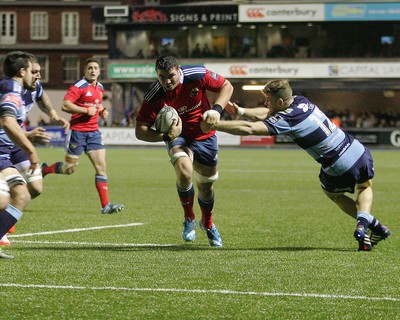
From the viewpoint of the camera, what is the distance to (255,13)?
62.3 metres

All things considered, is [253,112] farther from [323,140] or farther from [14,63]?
[14,63]

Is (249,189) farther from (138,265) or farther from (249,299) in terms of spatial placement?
(249,299)

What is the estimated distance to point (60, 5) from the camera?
87.1 metres

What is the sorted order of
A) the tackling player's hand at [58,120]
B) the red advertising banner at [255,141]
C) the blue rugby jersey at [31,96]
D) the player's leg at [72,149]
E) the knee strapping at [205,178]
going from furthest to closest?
the red advertising banner at [255,141]
the player's leg at [72,149]
the tackling player's hand at [58,120]
the blue rugby jersey at [31,96]
the knee strapping at [205,178]

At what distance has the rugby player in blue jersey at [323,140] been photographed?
31.5 feet

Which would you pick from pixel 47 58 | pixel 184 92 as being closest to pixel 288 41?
pixel 47 58

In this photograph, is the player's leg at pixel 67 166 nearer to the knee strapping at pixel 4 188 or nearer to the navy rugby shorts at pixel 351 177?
the navy rugby shorts at pixel 351 177

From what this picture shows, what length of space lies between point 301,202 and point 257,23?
46074mm

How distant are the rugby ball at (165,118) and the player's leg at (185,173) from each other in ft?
2.07

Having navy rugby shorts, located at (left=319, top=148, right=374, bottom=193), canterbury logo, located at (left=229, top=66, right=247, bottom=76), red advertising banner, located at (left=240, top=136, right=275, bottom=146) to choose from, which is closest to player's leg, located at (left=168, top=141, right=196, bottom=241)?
navy rugby shorts, located at (left=319, top=148, right=374, bottom=193)

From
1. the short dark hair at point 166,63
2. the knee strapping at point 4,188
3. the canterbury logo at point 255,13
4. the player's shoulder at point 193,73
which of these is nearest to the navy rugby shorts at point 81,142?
the player's shoulder at point 193,73

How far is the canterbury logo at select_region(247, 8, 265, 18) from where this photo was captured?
203 feet

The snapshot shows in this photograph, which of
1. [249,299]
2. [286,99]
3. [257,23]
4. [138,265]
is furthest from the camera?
[257,23]

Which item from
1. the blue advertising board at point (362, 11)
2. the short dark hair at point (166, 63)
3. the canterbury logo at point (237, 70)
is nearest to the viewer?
the short dark hair at point (166, 63)
